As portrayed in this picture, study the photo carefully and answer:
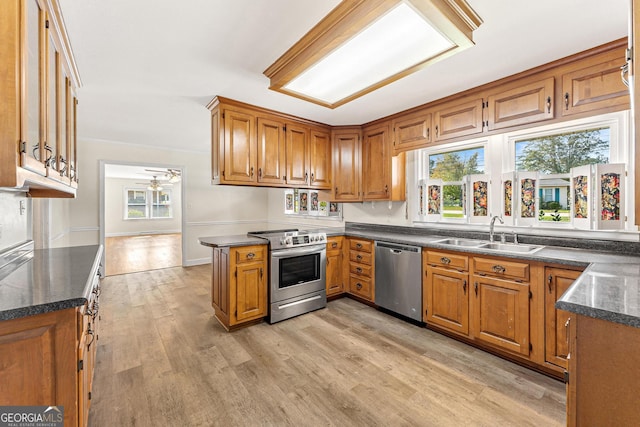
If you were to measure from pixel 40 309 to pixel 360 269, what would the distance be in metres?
3.06

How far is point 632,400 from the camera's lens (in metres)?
0.96

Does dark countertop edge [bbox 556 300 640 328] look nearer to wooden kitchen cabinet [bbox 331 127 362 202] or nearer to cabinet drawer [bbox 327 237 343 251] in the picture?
cabinet drawer [bbox 327 237 343 251]

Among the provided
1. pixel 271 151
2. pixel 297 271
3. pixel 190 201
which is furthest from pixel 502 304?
pixel 190 201

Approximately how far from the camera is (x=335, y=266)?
3.72m

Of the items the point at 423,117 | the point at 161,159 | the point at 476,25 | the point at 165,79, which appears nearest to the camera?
the point at 476,25

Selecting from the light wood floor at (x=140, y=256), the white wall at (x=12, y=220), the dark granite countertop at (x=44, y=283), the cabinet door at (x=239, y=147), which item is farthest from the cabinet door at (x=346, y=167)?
the light wood floor at (x=140, y=256)

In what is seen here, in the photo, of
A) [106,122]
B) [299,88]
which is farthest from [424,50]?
[106,122]

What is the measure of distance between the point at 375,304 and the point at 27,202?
3.66m

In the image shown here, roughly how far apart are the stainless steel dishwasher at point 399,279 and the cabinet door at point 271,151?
155 cm

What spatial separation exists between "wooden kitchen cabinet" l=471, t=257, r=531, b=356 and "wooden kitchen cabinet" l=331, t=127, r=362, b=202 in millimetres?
1916

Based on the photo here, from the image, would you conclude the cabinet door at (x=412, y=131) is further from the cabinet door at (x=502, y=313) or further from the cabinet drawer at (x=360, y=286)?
the cabinet drawer at (x=360, y=286)

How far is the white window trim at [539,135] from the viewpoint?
7.13 feet

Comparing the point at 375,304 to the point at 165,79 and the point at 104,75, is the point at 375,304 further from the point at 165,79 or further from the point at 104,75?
the point at 104,75

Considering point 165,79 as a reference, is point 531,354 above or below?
below
